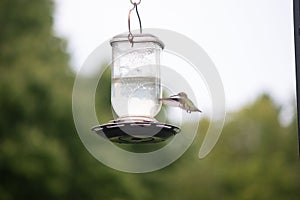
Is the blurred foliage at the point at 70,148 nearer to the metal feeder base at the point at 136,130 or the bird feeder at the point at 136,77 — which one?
the bird feeder at the point at 136,77

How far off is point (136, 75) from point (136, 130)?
219mm

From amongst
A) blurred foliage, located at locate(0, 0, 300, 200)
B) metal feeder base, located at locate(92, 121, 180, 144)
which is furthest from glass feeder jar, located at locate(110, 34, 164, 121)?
blurred foliage, located at locate(0, 0, 300, 200)

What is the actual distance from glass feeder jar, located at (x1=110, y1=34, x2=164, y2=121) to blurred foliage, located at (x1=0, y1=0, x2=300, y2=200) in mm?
4136

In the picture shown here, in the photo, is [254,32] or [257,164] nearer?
[254,32]

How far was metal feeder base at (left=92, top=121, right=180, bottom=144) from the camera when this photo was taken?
4.99 feet

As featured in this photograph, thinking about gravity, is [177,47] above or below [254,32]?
below

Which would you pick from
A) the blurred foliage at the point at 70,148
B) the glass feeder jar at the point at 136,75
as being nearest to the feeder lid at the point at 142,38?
the glass feeder jar at the point at 136,75

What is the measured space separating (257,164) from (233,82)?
0.84 metres

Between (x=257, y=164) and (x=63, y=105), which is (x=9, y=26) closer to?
(x=63, y=105)

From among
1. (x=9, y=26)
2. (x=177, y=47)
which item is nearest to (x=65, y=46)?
(x=9, y=26)

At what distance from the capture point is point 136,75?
1699mm

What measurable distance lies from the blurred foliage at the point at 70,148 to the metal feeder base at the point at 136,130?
4.30 m

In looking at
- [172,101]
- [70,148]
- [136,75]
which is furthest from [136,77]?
[70,148]

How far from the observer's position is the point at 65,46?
6.49m
